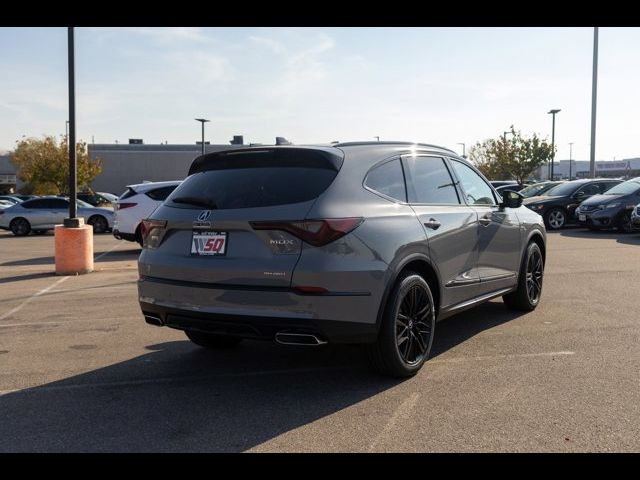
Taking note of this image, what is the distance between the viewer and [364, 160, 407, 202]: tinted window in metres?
4.64

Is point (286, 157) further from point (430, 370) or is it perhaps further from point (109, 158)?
point (109, 158)

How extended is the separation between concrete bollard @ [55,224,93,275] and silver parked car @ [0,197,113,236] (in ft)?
37.3

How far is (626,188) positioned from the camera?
18062 mm

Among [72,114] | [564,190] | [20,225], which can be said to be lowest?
[20,225]

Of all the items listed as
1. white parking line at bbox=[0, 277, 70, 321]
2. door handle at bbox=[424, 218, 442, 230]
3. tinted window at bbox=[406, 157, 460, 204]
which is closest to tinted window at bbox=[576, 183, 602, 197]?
tinted window at bbox=[406, 157, 460, 204]

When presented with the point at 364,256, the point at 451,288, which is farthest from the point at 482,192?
the point at 364,256

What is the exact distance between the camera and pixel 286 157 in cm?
446

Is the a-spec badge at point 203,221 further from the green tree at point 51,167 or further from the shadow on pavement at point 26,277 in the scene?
the green tree at point 51,167

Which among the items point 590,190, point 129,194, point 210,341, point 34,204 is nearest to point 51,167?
point 34,204

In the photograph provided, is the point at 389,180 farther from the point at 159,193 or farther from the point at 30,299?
the point at 159,193

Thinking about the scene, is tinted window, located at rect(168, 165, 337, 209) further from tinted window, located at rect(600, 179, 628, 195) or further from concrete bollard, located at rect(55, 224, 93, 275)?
tinted window, located at rect(600, 179, 628, 195)

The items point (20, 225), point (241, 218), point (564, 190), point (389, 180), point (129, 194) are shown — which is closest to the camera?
point (241, 218)

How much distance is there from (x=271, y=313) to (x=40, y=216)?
20278mm

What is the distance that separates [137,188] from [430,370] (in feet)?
37.7
